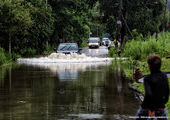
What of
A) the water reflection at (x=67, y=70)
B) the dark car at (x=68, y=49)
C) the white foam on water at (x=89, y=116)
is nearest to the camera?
the white foam on water at (x=89, y=116)

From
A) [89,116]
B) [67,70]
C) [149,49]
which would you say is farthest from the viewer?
[149,49]

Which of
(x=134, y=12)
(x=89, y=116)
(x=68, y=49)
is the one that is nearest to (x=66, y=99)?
(x=89, y=116)

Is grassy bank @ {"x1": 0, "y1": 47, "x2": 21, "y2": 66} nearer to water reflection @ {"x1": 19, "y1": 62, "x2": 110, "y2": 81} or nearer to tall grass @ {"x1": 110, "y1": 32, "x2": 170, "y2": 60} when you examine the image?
water reflection @ {"x1": 19, "y1": 62, "x2": 110, "y2": 81}

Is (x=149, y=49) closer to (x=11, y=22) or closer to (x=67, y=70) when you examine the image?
(x=67, y=70)

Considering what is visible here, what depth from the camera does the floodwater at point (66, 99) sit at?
11009 millimetres

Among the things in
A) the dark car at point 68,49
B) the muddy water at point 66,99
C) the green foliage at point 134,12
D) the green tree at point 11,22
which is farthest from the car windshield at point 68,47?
the muddy water at point 66,99

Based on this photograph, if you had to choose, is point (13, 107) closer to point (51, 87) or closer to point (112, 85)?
point (51, 87)

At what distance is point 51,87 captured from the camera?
1698 cm

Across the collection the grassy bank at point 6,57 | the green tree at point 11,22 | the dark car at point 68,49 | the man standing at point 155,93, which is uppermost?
the green tree at point 11,22

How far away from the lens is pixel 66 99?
45.1 feet

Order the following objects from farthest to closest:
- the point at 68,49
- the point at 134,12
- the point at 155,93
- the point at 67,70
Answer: the point at 134,12, the point at 68,49, the point at 67,70, the point at 155,93

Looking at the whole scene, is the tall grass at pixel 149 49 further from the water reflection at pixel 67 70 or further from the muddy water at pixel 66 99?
the muddy water at pixel 66 99

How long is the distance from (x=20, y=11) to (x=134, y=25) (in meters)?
20.2

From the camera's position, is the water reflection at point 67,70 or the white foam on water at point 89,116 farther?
the water reflection at point 67,70
